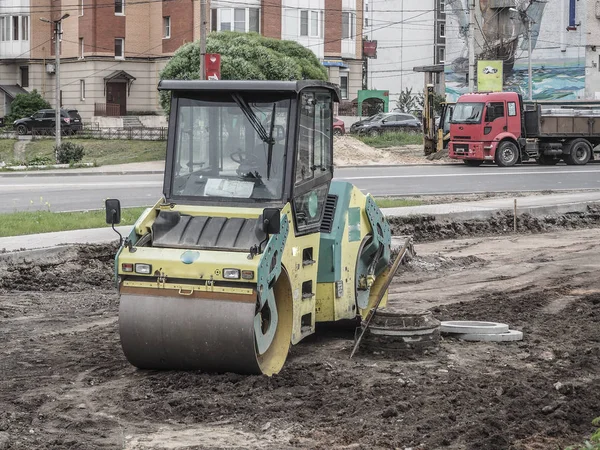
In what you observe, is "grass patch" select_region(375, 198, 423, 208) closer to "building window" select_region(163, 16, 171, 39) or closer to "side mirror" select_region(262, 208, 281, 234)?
"side mirror" select_region(262, 208, 281, 234)

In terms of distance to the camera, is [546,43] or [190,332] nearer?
[190,332]

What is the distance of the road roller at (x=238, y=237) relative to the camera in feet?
27.5

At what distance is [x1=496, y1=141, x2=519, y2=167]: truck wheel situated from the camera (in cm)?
3922

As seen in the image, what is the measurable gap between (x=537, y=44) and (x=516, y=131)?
33.7 meters

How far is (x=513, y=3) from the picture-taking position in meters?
69.3

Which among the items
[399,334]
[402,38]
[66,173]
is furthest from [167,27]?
[399,334]

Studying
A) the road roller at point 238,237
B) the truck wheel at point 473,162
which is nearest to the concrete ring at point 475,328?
the road roller at point 238,237

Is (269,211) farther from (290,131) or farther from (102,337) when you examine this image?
(102,337)

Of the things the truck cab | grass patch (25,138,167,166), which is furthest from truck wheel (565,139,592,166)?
grass patch (25,138,167,166)

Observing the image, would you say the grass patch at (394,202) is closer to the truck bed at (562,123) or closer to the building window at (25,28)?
the truck bed at (562,123)

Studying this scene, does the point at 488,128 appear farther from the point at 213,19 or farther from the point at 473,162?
the point at 213,19

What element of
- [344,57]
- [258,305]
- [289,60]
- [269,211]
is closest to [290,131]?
[269,211]

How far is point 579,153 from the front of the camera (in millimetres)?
40719

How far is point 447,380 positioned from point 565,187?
21987 millimetres
